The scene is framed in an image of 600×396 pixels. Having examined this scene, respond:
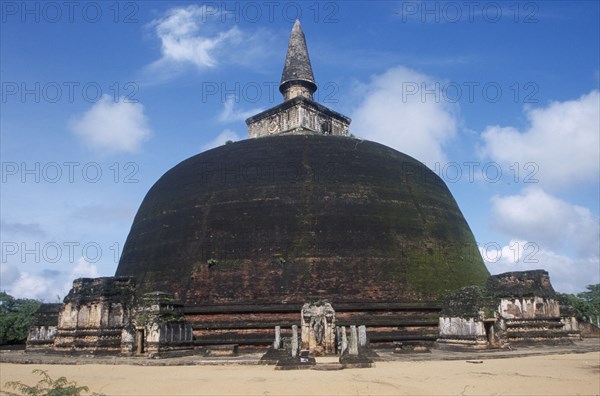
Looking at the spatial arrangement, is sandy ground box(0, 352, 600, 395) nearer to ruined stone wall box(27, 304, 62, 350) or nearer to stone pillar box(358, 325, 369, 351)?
stone pillar box(358, 325, 369, 351)

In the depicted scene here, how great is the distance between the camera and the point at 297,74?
26719mm

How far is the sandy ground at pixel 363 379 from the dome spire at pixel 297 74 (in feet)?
56.1

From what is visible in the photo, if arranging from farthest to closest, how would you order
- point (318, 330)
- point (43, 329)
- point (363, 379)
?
point (43, 329), point (318, 330), point (363, 379)

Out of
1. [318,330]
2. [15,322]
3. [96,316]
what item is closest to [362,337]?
[318,330]

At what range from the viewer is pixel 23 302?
30812 mm

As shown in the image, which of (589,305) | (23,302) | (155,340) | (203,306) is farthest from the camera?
(589,305)

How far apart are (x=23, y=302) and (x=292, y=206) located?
21109mm

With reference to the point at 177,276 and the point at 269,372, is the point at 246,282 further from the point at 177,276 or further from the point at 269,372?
the point at 269,372

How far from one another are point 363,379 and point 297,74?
19.6 meters

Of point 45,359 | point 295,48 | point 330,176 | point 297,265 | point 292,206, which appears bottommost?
point 45,359

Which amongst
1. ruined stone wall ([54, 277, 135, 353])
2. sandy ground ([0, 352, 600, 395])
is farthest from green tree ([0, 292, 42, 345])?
sandy ground ([0, 352, 600, 395])

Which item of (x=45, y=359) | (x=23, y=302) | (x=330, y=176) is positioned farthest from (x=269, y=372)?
(x=23, y=302)

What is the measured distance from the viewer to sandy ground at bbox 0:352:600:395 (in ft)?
27.7

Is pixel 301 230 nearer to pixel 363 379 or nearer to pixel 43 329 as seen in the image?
pixel 363 379
